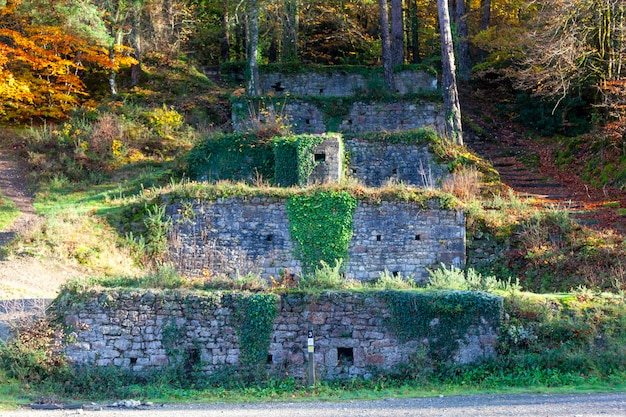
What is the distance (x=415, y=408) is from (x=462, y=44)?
26.9 m

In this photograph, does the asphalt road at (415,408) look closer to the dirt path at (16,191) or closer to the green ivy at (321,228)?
the green ivy at (321,228)

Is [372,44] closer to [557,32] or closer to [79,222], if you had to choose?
[557,32]

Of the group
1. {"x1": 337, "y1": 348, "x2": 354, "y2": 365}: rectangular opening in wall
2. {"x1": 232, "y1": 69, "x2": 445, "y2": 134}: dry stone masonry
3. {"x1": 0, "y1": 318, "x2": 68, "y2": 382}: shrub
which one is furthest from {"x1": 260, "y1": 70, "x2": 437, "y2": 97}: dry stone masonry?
{"x1": 0, "y1": 318, "x2": 68, "y2": 382}: shrub

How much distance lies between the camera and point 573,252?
17.3m

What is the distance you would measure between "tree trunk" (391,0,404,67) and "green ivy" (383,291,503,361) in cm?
2090

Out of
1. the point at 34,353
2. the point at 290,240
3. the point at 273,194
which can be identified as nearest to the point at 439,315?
the point at 34,353

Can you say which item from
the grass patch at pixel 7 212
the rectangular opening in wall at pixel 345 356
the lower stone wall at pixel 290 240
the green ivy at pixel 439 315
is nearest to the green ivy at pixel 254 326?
the rectangular opening in wall at pixel 345 356

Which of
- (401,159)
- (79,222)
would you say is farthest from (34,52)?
(401,159)

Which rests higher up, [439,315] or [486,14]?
[486,14]

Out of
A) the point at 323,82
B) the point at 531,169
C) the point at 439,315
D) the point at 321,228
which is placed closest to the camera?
the point at 439,315

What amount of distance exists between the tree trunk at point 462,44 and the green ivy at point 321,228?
17.5m

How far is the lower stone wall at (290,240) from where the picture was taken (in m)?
18.2

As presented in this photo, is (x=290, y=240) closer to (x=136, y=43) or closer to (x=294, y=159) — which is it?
(x=294, y=159)

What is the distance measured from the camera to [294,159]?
70.1 ft
